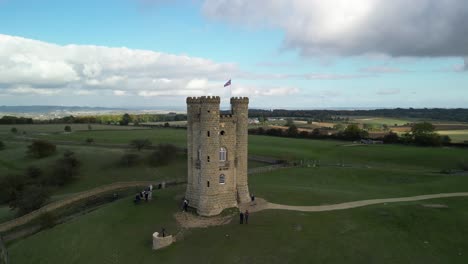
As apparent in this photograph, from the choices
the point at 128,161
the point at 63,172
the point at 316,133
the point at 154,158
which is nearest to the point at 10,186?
the point at 63,172

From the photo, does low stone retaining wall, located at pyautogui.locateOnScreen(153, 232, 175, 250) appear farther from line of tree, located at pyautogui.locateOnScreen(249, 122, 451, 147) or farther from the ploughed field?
line of tree, located at pyautogui.locateOnScreen(249, 122, 451, 147)

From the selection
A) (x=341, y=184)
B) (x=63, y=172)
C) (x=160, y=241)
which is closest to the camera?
(x=160, y=241)

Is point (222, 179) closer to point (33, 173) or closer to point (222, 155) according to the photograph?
point (222, 155)

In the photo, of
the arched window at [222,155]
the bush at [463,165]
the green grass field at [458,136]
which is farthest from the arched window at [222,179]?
the green grass field at [458,136]

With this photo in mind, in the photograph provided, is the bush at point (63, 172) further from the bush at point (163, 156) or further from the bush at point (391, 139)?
the bush at point (391, 139)

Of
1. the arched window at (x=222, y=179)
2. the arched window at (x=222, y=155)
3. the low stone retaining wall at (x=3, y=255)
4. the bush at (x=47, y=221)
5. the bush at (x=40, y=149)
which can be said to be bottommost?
the low stone retaining wall at (x=3, y=255)

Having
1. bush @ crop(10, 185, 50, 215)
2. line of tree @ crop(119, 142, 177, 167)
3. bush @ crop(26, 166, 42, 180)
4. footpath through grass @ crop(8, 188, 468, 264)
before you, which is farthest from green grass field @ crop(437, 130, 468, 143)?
bush @ crop(26, 166, 42, 180)

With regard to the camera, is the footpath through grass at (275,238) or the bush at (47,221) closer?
the footpath through grass at (275,238)
